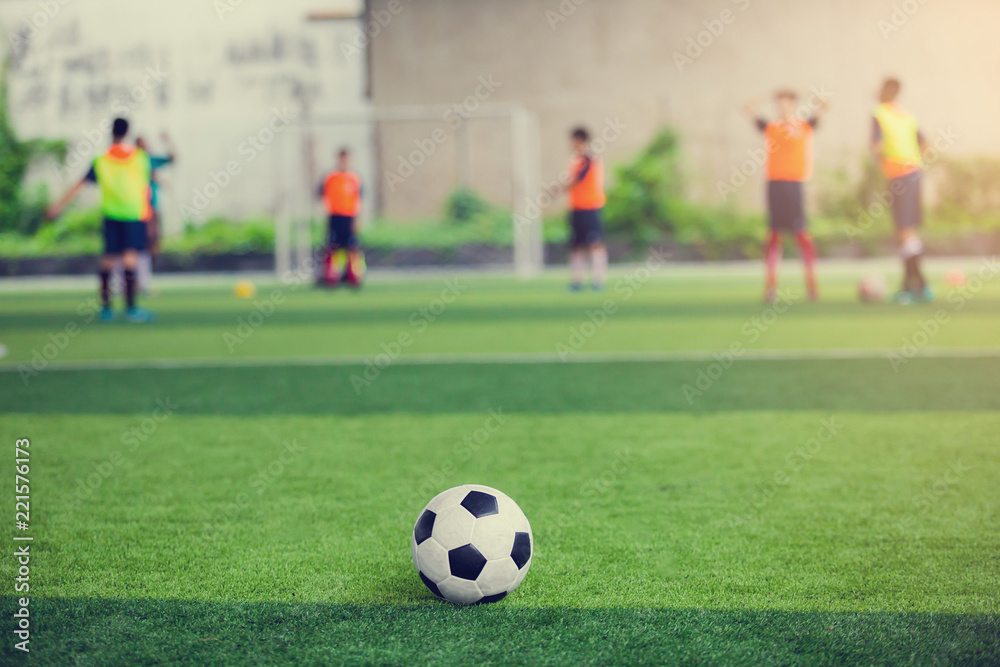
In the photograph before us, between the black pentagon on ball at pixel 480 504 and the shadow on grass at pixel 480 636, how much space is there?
0.24 meters

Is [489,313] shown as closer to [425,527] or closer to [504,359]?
[504,359]

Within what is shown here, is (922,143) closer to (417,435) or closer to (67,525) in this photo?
(417,435)

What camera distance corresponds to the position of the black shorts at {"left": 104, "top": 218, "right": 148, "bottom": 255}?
33.7 ft

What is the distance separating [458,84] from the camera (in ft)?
74.8

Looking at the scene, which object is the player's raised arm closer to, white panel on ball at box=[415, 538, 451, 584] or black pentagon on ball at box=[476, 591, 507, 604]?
white panel on ball at box=[415, 538, 451, 584]

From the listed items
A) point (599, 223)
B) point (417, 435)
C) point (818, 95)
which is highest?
point (818, 95)

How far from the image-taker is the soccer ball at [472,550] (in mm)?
2426

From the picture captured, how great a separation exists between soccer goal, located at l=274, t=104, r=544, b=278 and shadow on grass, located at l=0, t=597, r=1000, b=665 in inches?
763

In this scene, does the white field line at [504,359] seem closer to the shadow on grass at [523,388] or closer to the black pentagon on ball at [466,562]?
the shadow on grass at [523,388]

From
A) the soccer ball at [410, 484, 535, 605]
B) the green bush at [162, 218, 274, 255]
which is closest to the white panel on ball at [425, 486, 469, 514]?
the soccer ball at [410, 484, 535, 605]

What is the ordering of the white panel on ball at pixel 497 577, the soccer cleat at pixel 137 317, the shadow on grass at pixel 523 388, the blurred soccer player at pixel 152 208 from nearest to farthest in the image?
1. the white panel on ball at pixel 497 577
2. the shadow on grass at pixel 523 388
3. the soccer cleat at pixel 137 317
4. the blurred soccer player at pixel 152 208

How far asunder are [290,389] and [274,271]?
50.7 feet

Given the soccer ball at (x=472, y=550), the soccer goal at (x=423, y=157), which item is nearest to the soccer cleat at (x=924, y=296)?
the soccer ball at (x=472, y=550)

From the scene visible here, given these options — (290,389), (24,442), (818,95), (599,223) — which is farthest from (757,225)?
(24,442)
